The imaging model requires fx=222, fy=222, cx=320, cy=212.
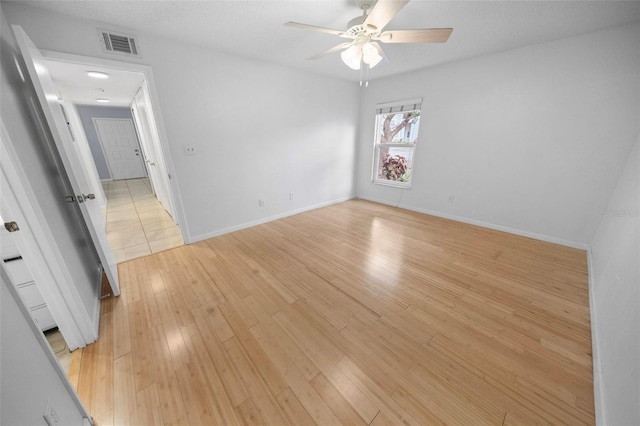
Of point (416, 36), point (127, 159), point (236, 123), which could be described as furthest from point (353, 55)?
point (127, 159)

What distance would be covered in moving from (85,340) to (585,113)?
198 inches

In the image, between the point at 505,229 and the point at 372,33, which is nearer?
the point at 372,33

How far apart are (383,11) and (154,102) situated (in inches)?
95.9

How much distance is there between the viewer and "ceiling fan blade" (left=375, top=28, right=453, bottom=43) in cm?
155

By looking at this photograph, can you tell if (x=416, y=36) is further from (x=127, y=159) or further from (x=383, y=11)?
(x=127, y=159)

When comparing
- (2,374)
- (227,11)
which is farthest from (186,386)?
(227,11)

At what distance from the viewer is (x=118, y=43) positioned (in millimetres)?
2131

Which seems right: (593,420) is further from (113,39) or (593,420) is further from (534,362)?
(113,39)

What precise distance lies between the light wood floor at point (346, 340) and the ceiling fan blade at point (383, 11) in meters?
2.03

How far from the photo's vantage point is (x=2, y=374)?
664 millimetres

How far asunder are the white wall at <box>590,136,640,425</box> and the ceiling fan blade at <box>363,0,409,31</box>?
1.96 m

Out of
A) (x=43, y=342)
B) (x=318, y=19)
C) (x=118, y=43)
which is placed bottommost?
(x=43, y=342)

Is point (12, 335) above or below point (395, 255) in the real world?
above

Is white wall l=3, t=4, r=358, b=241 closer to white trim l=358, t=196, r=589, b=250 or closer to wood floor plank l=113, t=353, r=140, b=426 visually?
wood floor plank l=113, t=353, r=140, b=426
